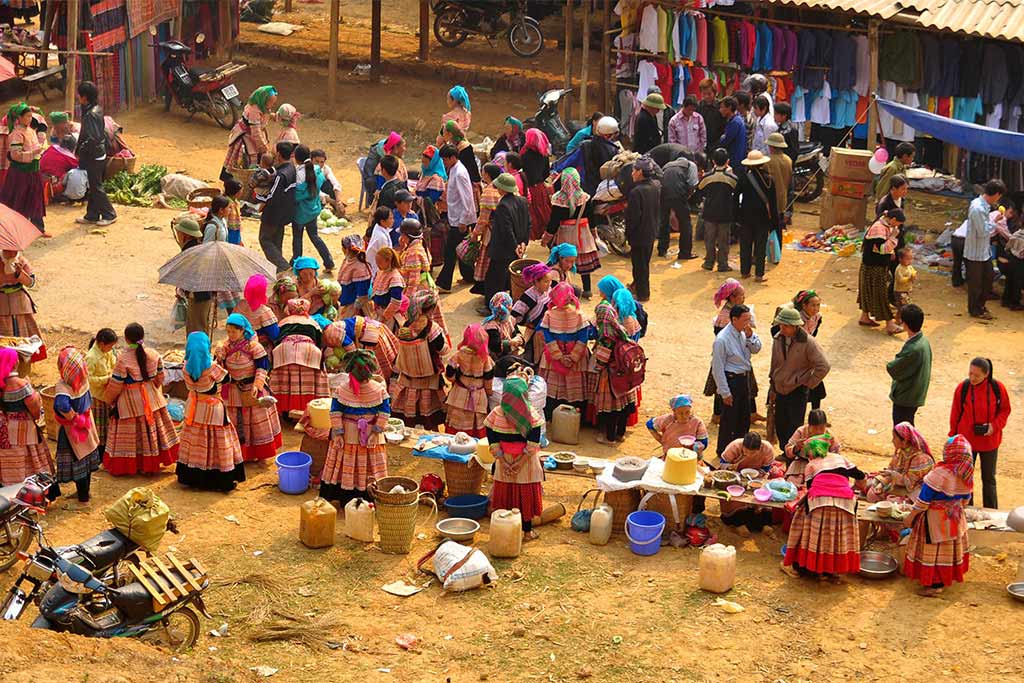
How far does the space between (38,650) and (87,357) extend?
3.36 m

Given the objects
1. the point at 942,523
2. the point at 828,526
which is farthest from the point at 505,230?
the point at 942,523

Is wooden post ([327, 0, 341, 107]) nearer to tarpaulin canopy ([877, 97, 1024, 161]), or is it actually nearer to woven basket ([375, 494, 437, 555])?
tarpaulin canopy ([877, 97, 1024, 161])

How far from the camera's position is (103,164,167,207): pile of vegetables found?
1773 cm

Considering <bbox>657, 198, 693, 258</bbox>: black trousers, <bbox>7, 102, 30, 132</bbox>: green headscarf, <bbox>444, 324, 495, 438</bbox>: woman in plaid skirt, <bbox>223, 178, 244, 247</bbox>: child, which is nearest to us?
<bbox>444, 324, 495, 438</bbox>: woman in plaid skirt

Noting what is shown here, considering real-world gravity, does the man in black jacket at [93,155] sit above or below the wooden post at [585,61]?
below

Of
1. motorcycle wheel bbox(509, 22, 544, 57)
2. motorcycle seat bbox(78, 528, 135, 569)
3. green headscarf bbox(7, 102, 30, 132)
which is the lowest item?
motorcycle seat bbox(78, 528, 135, 569)

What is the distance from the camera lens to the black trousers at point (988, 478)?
10438 millimetres

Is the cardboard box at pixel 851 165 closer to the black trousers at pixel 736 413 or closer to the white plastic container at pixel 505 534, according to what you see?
the black trousers at pixel 736 413

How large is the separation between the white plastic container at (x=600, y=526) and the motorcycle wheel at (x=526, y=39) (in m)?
14.5

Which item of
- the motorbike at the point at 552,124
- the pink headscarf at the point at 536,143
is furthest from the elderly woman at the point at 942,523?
the motorbike at the point at 552,124

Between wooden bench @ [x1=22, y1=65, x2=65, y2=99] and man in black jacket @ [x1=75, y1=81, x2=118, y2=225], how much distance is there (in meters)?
4.21

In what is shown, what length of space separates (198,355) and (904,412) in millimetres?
5209

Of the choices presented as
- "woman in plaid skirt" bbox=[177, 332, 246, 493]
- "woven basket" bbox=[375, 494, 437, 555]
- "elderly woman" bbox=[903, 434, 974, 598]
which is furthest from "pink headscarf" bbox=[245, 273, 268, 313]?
"elderly woman" bbox=[903, 434, 974, 598]

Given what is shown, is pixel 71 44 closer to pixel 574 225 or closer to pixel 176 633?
pixel 574 225
